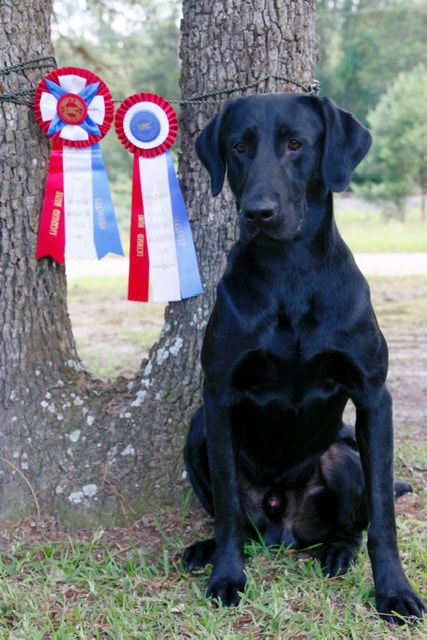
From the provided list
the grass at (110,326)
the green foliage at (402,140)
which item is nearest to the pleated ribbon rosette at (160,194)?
the grass at (110,326)

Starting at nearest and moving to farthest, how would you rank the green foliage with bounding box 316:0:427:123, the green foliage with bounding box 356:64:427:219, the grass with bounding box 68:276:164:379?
the grass with bounding box 68:276:164:379 < the green foliage with bounding box 356:64:427:219 < the green foliage with bounding box 316:0:427:123

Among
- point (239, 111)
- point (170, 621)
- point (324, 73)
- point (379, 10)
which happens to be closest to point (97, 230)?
point (239, 111)

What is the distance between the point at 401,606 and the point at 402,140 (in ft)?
72.5

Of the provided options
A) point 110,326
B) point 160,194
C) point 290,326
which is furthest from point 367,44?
point 290,326

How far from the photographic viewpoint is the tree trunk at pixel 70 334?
123 inches

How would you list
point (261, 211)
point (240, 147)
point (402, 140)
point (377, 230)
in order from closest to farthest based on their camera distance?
point (261, 211), point (240, 147), point (377, 230), point (402, 140)

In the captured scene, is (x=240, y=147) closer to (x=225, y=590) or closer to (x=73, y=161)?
(x=73, y=161)

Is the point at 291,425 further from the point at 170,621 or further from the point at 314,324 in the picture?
the point at 170,621

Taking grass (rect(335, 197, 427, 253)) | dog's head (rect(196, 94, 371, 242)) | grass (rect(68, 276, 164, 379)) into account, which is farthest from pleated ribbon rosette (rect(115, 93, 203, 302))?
grass (rect(335, 197, 427, 253))

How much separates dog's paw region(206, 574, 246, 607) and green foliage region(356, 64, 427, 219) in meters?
21.5

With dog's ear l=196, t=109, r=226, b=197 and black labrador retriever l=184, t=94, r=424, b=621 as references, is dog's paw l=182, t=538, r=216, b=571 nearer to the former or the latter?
black labrador retriever l=184, t=94, r=424, b=621

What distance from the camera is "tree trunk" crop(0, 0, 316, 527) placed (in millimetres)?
3123

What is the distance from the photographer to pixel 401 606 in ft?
8.04

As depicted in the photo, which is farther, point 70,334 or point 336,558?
point 70,334
